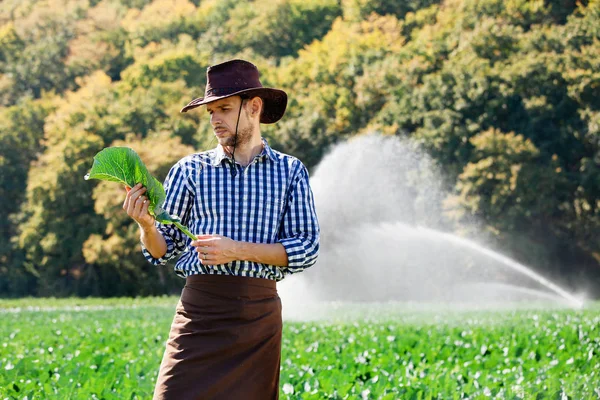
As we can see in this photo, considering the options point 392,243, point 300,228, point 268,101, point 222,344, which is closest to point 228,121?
point 268,101

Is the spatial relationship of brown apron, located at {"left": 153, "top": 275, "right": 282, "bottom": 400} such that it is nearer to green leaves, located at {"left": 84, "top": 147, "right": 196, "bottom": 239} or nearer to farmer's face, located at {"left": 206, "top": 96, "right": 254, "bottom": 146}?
green leaves, located at {"left": 84, "top": 147, "right": 196, "bottom": 239}

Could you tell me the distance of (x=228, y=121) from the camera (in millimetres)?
3818

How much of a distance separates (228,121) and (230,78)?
0.16 meters

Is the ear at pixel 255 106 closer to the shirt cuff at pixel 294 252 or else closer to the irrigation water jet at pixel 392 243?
the shirt cuff at pixel 294 252

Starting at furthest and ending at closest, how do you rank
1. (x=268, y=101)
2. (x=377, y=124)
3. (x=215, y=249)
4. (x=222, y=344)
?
(x=377, y=124) < (x=268, y=101) < (x=222, y=344) < (x=215, y=249)

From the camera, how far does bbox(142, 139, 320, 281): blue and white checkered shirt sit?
12.2 feet

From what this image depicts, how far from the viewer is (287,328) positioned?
14125 millimetres

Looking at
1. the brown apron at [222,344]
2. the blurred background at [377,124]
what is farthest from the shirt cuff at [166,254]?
the blurred background at [377,124]

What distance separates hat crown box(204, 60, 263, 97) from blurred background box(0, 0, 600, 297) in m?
30.7

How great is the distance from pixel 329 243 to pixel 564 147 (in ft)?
30.8

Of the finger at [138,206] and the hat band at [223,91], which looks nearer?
the finger at [138,206]

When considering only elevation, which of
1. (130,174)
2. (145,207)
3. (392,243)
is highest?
(392,243)

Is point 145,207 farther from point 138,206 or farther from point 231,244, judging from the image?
point 231,244

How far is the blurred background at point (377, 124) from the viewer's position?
3453 centimetres
